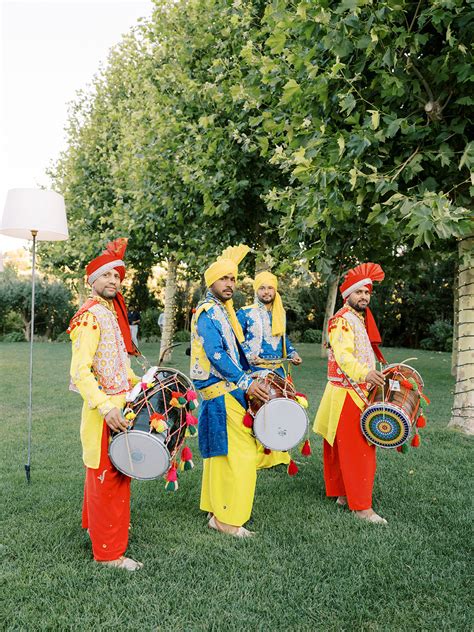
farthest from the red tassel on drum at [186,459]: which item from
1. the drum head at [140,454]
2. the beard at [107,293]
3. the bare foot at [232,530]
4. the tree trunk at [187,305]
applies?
the tree trunk at [187,305]

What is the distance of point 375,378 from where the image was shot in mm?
4059

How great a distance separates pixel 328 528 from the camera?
411cm

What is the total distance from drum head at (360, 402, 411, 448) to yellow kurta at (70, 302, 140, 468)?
186 cm

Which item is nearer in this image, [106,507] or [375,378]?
[106,507]

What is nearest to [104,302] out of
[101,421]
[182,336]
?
[101,421]

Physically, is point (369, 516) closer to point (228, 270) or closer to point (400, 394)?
point (400, 394)

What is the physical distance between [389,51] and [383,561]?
14.3ft

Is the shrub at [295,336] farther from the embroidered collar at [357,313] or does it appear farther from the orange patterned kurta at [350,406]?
the orange patterned kurta at [350,406]

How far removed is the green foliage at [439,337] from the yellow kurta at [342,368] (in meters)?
21.2

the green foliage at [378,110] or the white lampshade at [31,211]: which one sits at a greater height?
the green foliage at [378,110]

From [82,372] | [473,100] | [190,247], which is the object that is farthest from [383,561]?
[190,247]

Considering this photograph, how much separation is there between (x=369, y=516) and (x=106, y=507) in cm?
209

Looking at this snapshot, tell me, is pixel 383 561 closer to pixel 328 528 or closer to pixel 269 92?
pixel 328 528

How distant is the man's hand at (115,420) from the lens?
3232 mm
